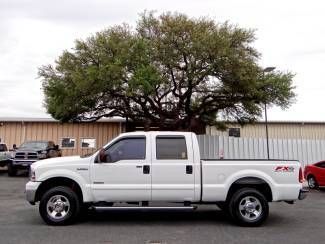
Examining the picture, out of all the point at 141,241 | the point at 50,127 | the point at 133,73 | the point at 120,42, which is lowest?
the point at 141,241

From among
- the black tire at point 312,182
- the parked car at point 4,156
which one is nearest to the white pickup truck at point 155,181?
the black tire at point 312,182

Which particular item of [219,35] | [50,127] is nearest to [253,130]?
[219,35]

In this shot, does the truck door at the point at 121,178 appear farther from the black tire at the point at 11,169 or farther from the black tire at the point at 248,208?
the black tire at the point at 11,169

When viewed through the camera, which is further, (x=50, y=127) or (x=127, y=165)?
(x=50, y=127)

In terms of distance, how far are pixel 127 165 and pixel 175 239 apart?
205 centimetres

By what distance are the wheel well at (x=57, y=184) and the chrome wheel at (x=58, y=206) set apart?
320 millimetres

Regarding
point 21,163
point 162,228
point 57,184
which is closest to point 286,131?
point 21,163

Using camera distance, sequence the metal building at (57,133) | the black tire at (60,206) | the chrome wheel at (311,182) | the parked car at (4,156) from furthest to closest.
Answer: the metal building at (57,133)
the parked car at (4,156)
the chrome wheel at (311,182)
the black tire at (60,206)

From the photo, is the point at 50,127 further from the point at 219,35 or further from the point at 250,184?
the point at 250,184

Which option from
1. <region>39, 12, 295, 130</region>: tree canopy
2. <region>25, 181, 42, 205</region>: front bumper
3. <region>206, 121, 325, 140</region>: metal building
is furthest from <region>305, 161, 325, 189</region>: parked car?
<region>206, 121, 325, 140</region>: metal building

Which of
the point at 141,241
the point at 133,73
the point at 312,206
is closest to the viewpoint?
the point at 141,241

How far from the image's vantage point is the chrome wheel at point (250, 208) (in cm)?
927

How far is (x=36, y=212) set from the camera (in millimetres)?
10977

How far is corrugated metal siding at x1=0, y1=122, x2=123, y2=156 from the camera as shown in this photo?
29734 millimetres
